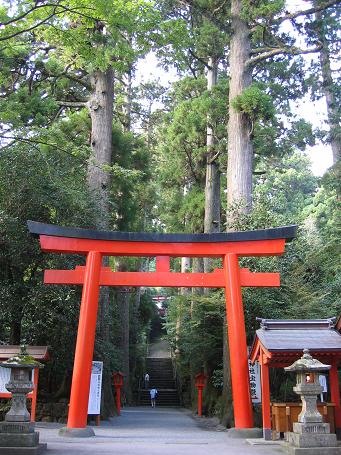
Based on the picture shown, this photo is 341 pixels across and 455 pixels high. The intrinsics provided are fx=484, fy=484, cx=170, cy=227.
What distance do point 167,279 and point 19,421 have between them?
12.9 ft

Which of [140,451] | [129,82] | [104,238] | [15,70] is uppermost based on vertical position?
[129,82]

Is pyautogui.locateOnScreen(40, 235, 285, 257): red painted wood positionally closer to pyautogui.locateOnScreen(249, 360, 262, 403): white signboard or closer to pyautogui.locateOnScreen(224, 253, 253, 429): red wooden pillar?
pyautogui.locateOnScreen(224, 253, 253, 429): red wooden pillar

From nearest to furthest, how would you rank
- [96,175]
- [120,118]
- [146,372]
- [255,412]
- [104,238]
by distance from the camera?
[104,238] → [255,412] → [96,175] → [120,118] → [146,372]

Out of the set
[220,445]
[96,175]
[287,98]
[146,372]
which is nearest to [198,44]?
[287,98]

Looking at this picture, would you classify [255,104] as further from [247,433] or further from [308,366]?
[247,433]

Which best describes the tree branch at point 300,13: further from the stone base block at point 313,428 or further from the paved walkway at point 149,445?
the paved walkway at point 149,445

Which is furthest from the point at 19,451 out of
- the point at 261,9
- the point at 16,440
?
the point at 261,9

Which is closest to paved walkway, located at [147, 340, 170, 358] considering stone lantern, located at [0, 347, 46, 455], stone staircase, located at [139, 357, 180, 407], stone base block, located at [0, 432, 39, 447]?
stone staircase, located at [139, 357, 180, 407]

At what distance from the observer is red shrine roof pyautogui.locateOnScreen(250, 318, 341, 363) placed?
8.24m

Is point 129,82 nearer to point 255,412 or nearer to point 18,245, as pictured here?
point 18,245

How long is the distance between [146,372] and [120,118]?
1741cm

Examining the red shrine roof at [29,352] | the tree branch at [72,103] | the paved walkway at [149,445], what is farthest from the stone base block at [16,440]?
the tree branch at [72,103]

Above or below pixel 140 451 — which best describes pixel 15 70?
above

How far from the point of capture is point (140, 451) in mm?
7312
